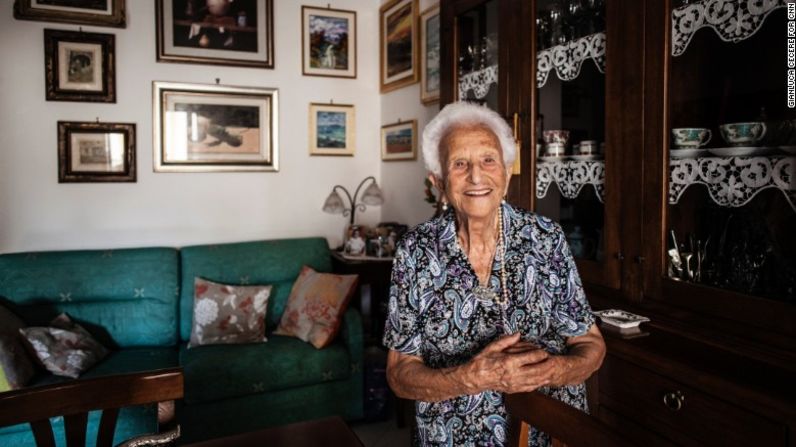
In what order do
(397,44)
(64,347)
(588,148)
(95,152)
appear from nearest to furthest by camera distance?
(588,148), (64,347), (95,152), (397,44)

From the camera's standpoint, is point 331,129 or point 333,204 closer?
point 333,204

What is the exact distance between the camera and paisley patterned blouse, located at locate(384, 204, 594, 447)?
1263mm

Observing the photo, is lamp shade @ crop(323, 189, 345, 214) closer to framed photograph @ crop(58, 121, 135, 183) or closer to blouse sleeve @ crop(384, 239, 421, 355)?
framed photograph @ crop(58, 121, 135, 183)

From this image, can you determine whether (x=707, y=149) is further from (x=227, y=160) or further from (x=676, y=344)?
(x=227, y=160)

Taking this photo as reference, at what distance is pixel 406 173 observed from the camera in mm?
3607

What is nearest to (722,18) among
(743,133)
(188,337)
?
(743,133)

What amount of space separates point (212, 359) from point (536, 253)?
6.21 ft

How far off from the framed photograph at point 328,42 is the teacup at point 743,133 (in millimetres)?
2969

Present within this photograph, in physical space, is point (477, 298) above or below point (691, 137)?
below

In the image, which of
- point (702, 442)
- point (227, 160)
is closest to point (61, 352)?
point (227, 160)

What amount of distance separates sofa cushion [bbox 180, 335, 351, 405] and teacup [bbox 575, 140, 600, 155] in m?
1.65

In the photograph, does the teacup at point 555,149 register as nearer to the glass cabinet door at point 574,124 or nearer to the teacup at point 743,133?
the glass cabinet door at point 574,124

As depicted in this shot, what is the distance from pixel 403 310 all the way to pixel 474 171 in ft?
1.21

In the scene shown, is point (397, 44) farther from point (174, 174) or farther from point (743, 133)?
point (743, 133)
